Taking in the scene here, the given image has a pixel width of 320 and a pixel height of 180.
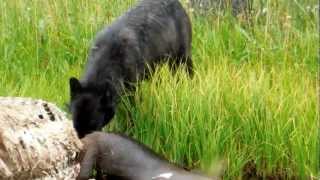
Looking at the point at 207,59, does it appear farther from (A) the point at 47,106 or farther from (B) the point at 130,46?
(A) the point at 47,106

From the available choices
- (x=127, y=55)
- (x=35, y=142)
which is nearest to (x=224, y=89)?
(x=127, y=55)

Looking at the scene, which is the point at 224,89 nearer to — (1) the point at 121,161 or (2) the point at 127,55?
(2) the point at 127,55

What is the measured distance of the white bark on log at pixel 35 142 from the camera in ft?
13.4

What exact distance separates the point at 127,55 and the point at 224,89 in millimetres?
1002

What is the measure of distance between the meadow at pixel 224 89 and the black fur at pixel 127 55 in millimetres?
163

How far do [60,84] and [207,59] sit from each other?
1250 millimetres

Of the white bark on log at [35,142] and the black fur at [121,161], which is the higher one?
the white bark on log at [35,142]

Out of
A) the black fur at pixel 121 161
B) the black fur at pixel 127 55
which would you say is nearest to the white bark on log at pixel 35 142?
the black fur at pixel 121 161

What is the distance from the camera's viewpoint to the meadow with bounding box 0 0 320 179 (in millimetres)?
5188

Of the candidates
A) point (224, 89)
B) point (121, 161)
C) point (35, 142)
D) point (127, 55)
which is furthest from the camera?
point (127, 55)

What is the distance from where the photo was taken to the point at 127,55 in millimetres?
6184

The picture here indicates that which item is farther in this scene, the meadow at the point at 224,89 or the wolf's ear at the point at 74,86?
the wolf's ear at the point at 74,86

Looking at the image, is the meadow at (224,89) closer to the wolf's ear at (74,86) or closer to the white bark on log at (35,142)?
the wolf's ear at (74,86)

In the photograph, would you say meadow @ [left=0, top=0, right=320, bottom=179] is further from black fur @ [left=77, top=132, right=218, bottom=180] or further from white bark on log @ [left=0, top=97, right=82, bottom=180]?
white bark on log @ [left=0, top=97, right=82, bottom=180]
